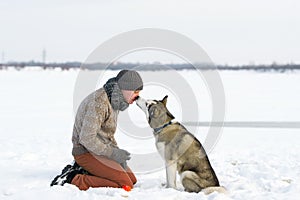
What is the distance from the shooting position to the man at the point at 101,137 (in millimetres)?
5980

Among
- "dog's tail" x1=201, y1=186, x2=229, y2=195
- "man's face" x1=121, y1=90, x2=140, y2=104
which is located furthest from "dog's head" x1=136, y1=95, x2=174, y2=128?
"dog's tail" x1=201, y1=186, x2=229, y2=195

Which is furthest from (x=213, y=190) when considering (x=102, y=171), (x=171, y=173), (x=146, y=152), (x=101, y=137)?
(x=146, y=152)

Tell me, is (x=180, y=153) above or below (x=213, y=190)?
above

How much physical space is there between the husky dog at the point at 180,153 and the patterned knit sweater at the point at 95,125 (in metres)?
0.73

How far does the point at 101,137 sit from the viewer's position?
20.5 feet

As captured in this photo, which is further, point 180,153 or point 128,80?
point 180,153

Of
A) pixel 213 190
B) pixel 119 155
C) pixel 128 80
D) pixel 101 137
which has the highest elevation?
pixel 128 80

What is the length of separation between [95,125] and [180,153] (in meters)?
1.36

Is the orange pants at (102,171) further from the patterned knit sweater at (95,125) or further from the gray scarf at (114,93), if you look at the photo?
the gray scarf at (114,93)

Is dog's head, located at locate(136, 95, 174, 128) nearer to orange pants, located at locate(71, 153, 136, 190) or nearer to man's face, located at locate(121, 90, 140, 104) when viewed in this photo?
man's face, located at locate(121, 90, 140, 104)

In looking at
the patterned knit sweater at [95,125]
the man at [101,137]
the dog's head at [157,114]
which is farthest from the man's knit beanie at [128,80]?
the dog's head at [157,114]

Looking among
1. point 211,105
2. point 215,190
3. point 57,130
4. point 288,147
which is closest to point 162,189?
point 215,190

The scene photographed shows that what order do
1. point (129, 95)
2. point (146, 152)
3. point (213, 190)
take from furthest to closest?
point (146, 152) → point (129, 95) → point (213, 190)

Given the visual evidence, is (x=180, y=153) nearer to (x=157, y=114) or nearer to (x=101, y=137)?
(x=157, y=114)
